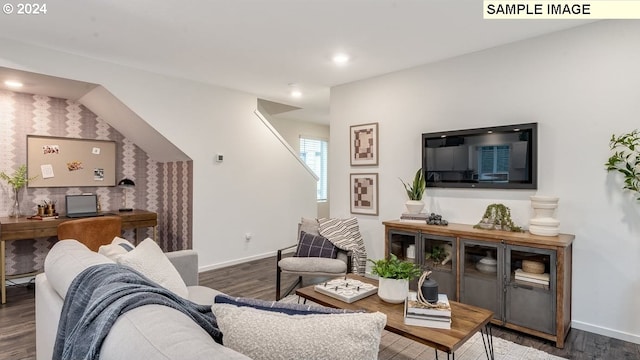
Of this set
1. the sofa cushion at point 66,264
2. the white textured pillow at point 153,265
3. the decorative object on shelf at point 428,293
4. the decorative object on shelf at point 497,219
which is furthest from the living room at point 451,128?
the white textured pillow at point 153,265

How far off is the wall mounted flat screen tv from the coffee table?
1500mm

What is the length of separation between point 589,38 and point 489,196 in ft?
4.91

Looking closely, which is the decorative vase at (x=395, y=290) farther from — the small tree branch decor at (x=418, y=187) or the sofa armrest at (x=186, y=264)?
the small tree branch decor at (x=418, y=187)

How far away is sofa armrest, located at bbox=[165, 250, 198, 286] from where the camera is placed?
96.4 inches

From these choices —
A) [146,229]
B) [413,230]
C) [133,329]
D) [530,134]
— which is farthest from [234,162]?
[133,329]

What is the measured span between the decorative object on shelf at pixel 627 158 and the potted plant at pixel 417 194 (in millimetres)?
1491

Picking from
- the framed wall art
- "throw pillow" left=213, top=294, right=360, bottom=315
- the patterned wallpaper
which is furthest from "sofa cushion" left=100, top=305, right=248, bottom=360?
the framed wall art

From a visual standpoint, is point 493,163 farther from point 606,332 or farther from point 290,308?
point 290,308

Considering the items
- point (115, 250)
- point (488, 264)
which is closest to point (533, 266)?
point (488, 264)

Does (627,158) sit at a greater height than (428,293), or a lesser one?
greater

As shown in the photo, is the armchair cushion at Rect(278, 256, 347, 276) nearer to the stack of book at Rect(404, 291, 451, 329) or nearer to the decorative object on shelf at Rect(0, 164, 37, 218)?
the stack of book at Rect(404, 291, 451, 329)

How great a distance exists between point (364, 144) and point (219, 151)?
2016mm

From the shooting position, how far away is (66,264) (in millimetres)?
1525

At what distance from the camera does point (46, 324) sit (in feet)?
5.32
